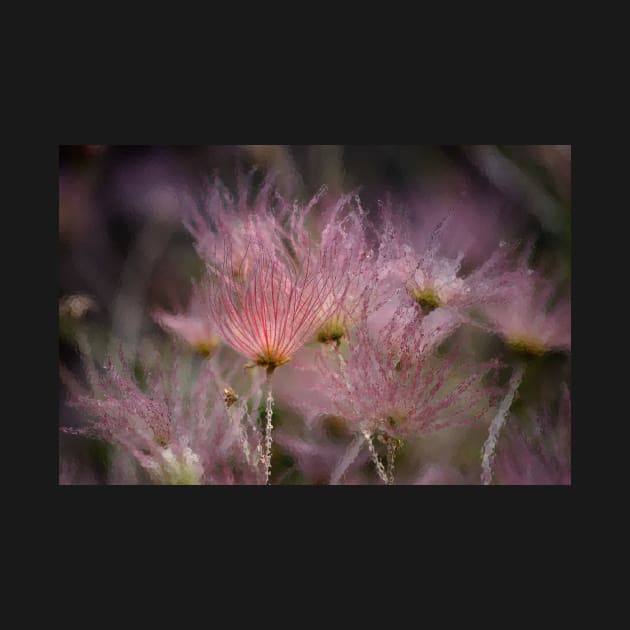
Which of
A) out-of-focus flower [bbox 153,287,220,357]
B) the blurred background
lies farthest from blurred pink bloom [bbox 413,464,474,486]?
out-of-focus flower [bbox 153,287,220,357]

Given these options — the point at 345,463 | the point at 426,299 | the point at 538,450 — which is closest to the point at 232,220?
the point at 426,299

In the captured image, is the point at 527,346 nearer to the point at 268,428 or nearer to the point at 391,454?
the point at 391,454

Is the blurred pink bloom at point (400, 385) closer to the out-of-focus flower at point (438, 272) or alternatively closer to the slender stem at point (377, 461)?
the slender stem at point (377, 461)

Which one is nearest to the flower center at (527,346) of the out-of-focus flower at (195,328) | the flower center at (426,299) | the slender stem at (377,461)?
the flower center at (426,299)

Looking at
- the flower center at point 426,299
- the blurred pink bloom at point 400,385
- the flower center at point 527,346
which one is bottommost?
the blurred pink bloom at point 400,385

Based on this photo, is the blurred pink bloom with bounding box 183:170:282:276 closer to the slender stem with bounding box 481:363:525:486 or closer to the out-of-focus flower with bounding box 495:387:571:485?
the slender stem with bounding box 481:363:525:486

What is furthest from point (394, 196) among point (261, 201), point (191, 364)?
point (191, 364)
